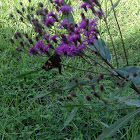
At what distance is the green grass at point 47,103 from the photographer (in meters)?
1.61

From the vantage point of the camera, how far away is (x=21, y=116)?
1769 millimetres

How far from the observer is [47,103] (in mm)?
1941

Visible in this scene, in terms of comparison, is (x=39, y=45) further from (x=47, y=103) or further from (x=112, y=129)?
(x=47, y=103)

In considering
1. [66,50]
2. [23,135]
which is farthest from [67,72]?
[66,50]

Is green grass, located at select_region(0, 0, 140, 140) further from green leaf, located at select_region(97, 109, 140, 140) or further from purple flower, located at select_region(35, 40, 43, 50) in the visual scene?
purple flower, located at select_region(35, 40, 43, 50)

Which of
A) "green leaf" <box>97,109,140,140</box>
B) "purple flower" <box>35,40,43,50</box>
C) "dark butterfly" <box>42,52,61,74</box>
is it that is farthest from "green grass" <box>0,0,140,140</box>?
"purple flower" <box>35,40,43,50</box>

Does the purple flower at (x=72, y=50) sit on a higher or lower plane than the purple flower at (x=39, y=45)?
lower

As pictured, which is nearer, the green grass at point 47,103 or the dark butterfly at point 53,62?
the dark butterfly at point 53,62

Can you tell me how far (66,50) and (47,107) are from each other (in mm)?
758

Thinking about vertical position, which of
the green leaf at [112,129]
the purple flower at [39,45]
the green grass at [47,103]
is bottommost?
the green leaf at [112,129]

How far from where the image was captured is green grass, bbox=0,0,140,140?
1607 millimetres

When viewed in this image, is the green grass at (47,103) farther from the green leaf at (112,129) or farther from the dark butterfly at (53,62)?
the dark butterfly at (53,62)

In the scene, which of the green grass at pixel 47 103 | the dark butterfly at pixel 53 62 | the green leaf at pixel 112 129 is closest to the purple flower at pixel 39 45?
the dark butterfly at pixel 53 62

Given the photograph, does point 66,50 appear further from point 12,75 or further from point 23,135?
point 12,75
